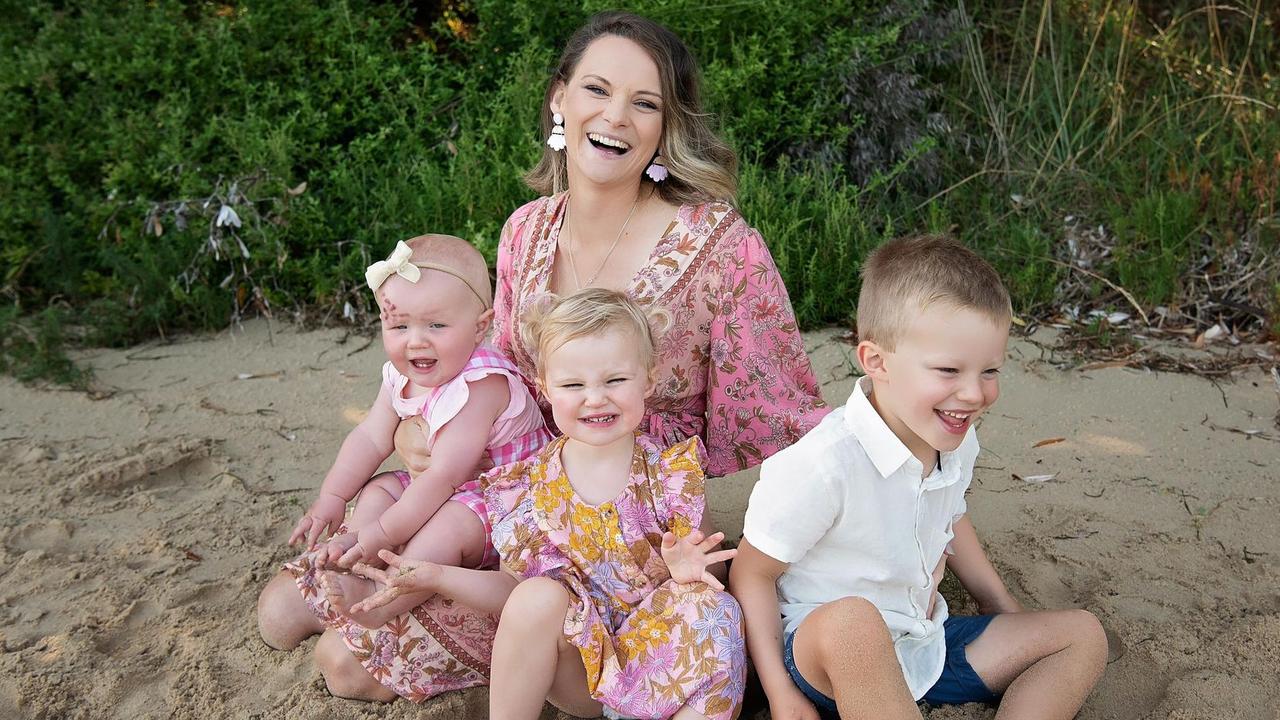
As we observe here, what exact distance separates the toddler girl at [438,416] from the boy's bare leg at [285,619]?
0.15 meters

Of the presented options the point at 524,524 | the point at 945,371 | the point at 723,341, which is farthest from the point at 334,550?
the point at 945,371

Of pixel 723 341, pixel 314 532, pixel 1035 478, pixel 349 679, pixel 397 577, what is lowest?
pixel 1035 478

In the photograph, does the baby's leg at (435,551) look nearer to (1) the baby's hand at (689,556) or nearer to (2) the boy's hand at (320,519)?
(2) the boy's hand at (320,519)

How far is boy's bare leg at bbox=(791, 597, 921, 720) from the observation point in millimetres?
2031

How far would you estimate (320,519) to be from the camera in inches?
106

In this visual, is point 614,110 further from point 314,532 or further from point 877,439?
point 314,532

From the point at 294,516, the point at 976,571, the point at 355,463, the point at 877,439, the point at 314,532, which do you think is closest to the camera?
the point at 877,439

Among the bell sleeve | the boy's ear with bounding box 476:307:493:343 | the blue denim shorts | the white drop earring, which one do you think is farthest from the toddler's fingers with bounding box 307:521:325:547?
the blue denim shorts

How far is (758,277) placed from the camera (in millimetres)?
2707

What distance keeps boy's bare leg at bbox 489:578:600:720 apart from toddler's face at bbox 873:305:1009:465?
74 cm

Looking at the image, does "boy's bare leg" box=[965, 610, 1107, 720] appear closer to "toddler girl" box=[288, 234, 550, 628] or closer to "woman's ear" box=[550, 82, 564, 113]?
"toddler girl" box=[288, 234, 550, 628]

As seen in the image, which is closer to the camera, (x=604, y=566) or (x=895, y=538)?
(x=895, y=538)

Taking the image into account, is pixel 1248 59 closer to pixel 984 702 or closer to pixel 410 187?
pixel 410 187

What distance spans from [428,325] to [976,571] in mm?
1306
